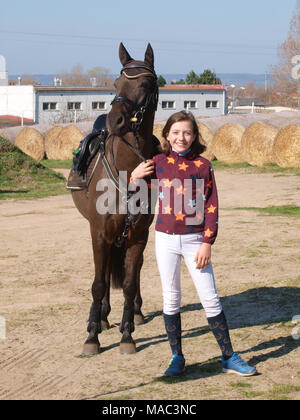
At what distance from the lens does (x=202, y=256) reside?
490 cm

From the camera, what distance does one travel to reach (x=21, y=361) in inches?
225

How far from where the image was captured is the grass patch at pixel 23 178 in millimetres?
18853

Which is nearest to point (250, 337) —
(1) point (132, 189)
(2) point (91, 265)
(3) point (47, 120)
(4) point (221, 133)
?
(1) point (132, 189)

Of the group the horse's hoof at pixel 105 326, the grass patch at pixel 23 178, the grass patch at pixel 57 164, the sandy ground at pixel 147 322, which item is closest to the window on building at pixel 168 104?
the grass patch at pixel 57 164

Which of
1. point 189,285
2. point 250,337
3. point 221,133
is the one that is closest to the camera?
point 250,337

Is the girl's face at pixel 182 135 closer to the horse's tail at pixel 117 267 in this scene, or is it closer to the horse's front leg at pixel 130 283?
the horse's front leg at pixel 130 283

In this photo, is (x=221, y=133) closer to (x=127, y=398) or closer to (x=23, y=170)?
(x=23, y=170)

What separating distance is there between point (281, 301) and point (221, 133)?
61.7ft

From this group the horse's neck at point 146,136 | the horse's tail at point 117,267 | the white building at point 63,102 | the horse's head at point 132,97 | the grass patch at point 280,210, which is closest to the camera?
the horse's head at point 132,97

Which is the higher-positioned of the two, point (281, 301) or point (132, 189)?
point (132, 189)

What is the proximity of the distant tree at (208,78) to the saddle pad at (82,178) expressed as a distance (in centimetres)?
7969

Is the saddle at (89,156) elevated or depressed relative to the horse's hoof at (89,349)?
elevated

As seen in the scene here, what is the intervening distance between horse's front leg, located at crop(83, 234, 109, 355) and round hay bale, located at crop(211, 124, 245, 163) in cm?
1935

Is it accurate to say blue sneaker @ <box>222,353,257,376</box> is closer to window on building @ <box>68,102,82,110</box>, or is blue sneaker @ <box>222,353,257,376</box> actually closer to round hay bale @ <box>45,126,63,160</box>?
round hay bale @ <box>45,126,63,160</box>
